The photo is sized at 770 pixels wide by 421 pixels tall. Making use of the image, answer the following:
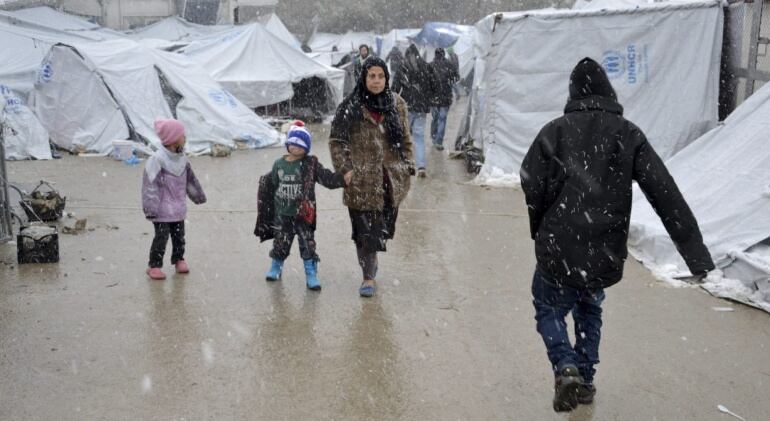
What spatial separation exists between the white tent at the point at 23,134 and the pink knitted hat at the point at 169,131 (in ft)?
26.3

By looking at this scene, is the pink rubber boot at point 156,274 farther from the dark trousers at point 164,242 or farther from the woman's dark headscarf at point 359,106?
the woman's dark headscarf at point 359,106

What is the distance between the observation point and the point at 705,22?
31.5 ft

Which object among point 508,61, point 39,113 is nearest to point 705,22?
point 508,61

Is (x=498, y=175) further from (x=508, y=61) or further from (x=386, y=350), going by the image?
(x=386, y=350)

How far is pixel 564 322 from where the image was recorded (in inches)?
147

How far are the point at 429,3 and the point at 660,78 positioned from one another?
43707mm

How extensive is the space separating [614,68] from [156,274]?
693 centimetres

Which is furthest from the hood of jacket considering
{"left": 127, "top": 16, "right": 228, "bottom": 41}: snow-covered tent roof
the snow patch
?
{"left": 127, "top": 16, "right": 228, "bottom": 41}: snow-covered tent roof

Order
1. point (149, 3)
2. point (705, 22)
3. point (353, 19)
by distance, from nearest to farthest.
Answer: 1. point (705, 22)
2. point (149, 3)
3. point (353, 19)

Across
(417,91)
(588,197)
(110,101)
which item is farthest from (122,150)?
(588,197)

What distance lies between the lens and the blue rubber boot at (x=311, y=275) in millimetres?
5773

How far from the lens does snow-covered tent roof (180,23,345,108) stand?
18828 mm

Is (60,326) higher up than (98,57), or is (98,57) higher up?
(98,57)

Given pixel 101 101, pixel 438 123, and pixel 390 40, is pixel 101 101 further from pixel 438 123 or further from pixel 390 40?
pixel 390 40
